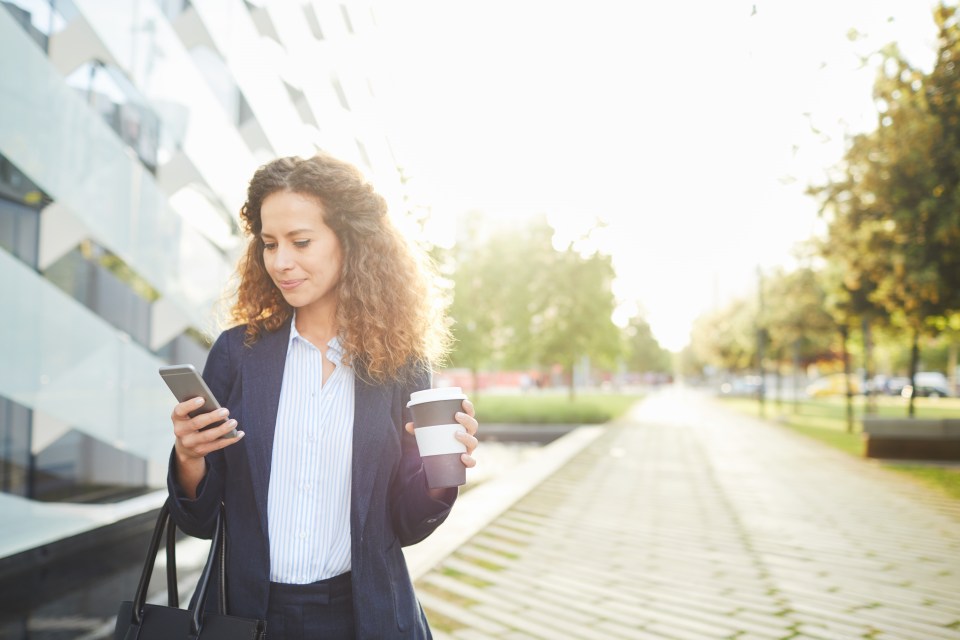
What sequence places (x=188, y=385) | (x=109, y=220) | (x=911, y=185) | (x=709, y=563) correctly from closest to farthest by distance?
(x=188, y=385), (x=709, y=563), (x=109, y=220), (x=911, y=185)

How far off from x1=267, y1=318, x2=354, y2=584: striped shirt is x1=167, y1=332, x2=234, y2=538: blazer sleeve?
0.44 feet

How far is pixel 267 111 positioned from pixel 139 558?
221 inches

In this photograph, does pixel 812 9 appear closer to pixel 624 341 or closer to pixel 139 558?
pixel 139 558

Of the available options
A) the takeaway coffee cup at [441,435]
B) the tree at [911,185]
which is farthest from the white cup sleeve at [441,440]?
the tree at [911,185]

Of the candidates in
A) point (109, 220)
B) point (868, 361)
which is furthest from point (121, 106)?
point (868, 361)

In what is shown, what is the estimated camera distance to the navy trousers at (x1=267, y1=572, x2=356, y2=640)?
175 cm

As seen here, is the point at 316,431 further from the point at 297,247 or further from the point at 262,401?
the point at 297,247

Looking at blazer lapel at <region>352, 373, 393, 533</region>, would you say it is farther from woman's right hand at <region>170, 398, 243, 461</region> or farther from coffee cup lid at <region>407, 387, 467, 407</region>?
woman's right hand at <region>170, 398, 243, 461</region>

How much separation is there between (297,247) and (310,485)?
599 mm

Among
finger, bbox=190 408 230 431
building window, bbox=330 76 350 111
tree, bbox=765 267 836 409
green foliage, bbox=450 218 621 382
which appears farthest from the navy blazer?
green foliage, bbox=450 218 621 382

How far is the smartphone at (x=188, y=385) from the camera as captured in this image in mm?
1493

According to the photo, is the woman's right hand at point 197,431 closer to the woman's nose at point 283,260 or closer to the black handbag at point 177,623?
the black handbag at point 177,623

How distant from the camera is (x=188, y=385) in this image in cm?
153

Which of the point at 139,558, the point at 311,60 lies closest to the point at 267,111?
the point at 311,60
